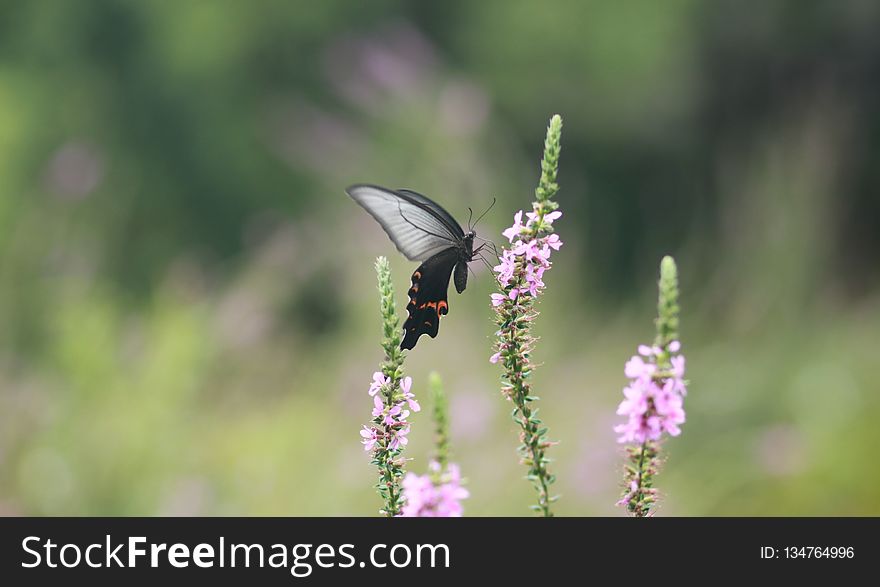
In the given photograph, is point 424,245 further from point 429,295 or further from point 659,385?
point 659,385

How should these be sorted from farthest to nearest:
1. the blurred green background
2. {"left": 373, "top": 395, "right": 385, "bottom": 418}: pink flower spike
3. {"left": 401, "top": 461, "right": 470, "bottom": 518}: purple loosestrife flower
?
the blurred green background → {"left": 373, "top": 395, "right": 385, "bottom": 418}: pink flower spike → {"left": 401, "top": 461, "right": 470, "bottom": 518}: purple loosestrife flower

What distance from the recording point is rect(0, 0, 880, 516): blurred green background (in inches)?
226

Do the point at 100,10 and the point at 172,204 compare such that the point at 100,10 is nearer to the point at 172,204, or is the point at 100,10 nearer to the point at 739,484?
the point at 172,204

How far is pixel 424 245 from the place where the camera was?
2.35m

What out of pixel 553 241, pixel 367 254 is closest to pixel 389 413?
pixel 553 241

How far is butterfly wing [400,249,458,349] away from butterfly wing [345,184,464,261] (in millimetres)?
25

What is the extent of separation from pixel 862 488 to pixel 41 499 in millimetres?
4913

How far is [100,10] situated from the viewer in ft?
46.6

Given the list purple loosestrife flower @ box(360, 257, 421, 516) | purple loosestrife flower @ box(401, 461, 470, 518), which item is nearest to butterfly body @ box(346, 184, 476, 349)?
purple loosestrife flower @ box(360, 257, 421, 516)

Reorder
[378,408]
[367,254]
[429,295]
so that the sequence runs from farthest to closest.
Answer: [367,254]
[429,295]
[378,408]

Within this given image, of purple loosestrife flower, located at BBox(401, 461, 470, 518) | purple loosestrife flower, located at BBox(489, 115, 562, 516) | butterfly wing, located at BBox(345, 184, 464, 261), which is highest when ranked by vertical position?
butterfly wing, located at BBox(345, 184, 464, 261)

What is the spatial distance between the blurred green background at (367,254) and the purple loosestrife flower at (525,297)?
125 cm

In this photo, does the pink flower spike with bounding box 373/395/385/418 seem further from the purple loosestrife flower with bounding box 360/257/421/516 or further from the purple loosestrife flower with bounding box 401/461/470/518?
the purple loosestrife flower with bounding box 401/461/470/518
